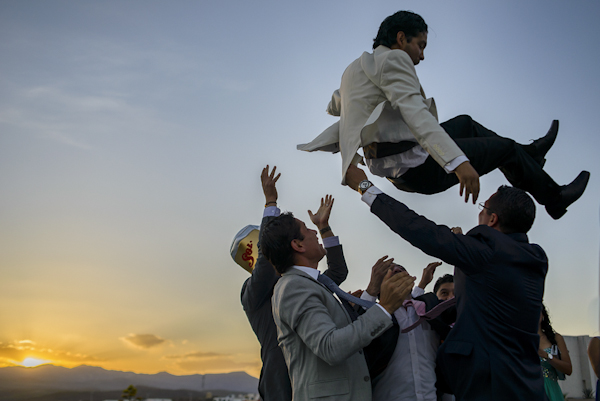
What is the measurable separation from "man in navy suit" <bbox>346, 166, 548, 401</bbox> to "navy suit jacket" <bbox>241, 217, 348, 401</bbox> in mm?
1169

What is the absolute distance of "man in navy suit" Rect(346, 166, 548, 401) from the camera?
8.09 feet

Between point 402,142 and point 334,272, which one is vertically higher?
point 402,142

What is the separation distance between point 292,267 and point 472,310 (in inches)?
38.9

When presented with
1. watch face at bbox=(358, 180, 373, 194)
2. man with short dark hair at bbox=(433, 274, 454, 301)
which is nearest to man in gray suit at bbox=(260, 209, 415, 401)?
watch face at bbox=(358, 180, 373, 194)

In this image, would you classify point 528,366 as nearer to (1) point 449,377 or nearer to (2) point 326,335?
(1) point 449,377

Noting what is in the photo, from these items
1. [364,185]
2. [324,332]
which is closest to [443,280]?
[364,185]

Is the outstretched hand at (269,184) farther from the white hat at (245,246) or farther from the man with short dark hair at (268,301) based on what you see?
the white hat at (245,246)

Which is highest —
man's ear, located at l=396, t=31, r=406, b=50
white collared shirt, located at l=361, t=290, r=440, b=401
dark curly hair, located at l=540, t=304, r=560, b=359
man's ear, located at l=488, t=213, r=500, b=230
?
man's ear, located at l=396, t=31, r=406, b=50

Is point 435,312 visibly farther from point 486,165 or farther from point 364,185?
point 486,165

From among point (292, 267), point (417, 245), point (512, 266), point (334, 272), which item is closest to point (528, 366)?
point (512, 266)

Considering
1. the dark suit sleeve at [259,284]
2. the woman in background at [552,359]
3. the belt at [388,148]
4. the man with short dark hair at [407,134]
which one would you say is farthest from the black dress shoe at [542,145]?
the dark suit sleeve at [259,284]

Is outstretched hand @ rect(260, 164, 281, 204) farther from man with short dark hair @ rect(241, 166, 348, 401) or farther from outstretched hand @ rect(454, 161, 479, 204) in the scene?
outstretched hand @ rect(454, 161, 479, 204)

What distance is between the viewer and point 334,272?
4.14 meters

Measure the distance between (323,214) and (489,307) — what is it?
1901 mm
